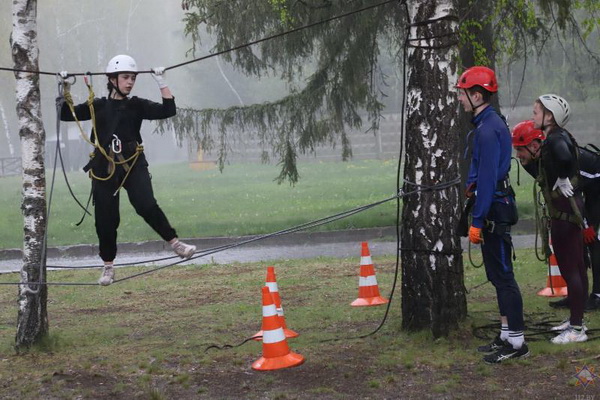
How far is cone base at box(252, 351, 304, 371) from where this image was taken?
767 cm

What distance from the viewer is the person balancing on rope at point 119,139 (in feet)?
27.7

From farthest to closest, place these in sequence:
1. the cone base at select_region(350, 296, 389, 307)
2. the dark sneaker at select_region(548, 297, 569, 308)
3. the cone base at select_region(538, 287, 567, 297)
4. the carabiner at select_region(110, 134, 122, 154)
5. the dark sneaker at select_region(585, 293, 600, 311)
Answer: the cone base at select_region(350, 296, 389, 307), the cone base at select_region(538, 287, 567, 297), the dark sneaker at select_region(548, 297, 569, 308), the dark sneaker at select_region(585, 293, 600, 311), the carabiner at select_region(110, 134, 122, 154)

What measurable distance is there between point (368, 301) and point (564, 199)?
3159 millimetres

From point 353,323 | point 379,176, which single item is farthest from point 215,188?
point 353,323

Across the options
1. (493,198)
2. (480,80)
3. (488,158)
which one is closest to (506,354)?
(493,198)

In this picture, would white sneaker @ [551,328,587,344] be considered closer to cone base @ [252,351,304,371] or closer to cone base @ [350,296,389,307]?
cone base @ [252,351,304,371]

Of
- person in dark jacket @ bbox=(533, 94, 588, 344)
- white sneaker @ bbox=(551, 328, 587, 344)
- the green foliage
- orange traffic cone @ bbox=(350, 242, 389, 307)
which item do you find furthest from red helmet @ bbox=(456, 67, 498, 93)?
the green foliage

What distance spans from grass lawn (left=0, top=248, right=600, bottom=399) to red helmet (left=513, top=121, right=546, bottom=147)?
167cm

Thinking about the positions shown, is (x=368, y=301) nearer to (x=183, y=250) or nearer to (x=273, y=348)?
(x=183, y=250)

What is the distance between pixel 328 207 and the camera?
25.1 metres

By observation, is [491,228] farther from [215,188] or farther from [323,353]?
[215,188]

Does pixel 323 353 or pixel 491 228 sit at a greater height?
pixel 491 228

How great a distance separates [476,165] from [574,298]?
1509mm

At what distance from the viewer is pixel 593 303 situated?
30.5ft
